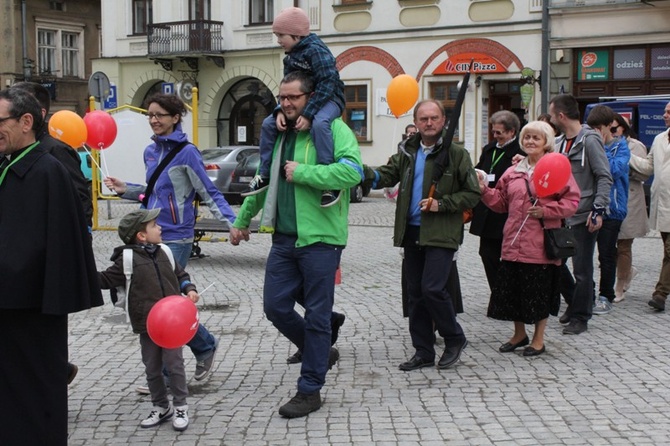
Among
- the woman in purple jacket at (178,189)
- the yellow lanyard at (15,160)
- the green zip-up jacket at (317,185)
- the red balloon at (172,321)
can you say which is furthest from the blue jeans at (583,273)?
the yellow lanyard at (15,160)

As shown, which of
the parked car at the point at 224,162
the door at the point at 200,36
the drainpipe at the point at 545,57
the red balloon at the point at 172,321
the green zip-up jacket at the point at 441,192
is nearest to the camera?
the red balloon at the point at 172,321

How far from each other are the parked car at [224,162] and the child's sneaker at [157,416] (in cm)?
1623

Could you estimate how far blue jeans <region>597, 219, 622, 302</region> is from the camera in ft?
30.4

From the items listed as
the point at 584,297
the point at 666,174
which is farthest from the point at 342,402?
the point at 666,174

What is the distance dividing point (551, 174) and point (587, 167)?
130 centimetres

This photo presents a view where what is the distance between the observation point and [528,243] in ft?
23.9

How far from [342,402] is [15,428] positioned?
2.24 m

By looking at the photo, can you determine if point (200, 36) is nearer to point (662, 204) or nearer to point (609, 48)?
point (609, 48)

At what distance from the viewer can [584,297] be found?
26.9 ft

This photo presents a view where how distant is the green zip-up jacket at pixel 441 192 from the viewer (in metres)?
6.67

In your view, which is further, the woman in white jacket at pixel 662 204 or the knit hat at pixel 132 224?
the woman in white jacket at pixel 662 204

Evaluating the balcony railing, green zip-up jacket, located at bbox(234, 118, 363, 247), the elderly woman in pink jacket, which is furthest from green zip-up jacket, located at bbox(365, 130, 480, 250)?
the balcony railing

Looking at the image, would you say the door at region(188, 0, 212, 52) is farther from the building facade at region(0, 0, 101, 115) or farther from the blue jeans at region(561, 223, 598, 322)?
the blue jeans at region(561, 223, 598, 322)

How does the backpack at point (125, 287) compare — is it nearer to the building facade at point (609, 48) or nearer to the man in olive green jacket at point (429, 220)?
the man in olive green jacket at point (429, 220)
